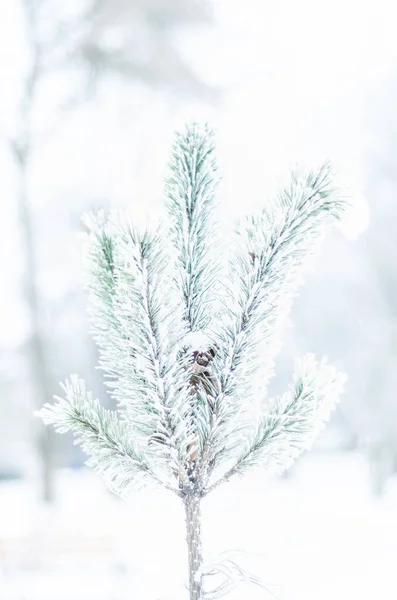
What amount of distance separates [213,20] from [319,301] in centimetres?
73

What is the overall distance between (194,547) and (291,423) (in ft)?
0.31

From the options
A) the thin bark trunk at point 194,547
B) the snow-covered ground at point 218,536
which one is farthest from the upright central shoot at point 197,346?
the snow-covered ground at point 218,536

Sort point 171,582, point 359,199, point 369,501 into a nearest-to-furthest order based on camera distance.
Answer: point 359,199
point 171,582
point 369,501

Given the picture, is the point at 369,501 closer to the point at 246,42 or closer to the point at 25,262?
the point at 25,262

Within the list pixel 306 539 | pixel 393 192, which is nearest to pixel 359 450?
pixel 306 539

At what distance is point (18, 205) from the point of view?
1.37m

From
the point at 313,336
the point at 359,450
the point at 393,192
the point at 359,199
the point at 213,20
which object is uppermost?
the point at 213,20

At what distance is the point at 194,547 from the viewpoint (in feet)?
1.18

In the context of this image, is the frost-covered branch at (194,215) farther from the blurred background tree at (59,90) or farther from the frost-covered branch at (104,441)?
the blurred background tree at (59,90)

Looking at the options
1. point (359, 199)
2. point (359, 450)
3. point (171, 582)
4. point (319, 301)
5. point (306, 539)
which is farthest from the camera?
point (319, 301)

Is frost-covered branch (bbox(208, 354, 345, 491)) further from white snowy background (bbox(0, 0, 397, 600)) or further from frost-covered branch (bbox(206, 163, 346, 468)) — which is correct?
white snowy background (bbox(0, 0, 397, 600))

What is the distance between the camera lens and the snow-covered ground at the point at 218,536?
742 mm

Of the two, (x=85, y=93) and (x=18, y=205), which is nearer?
(x=18, y=205)

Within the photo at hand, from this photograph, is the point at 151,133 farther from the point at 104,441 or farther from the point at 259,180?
the point at 104,441
